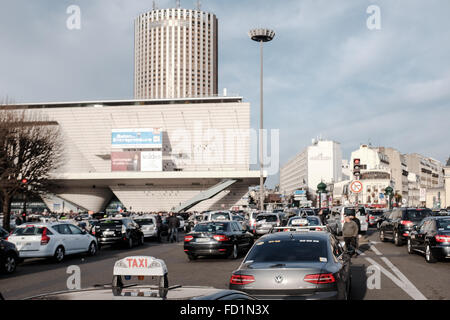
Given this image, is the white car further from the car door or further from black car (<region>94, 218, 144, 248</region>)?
black car (<region>94, 218, 144, 248</region>)

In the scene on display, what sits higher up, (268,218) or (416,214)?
(416,214)

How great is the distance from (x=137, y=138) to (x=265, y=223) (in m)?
57.8

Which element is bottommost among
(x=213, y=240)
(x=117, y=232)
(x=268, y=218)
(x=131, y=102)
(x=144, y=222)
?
(x=117, y=232)

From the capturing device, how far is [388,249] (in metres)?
21.7

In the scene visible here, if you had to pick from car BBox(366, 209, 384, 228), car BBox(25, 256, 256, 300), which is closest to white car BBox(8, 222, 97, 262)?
car BBox(25, 256, 256, 300)

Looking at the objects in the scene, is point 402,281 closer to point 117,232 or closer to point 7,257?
point 7,257

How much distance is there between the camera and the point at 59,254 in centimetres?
1817

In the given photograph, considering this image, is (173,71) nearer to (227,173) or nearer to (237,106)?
(237,106)

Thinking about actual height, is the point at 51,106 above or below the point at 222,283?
above

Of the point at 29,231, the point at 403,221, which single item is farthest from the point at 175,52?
the point at 29,231

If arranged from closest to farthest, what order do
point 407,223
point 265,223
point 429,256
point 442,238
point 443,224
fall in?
point 442,238, point 429,256, point 443,224, point 407,223, point 265,223
